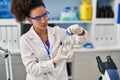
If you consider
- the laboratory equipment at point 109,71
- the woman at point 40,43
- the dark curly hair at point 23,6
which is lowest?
the laboratory equipment at point 109,71

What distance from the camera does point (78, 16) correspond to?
3016 mm

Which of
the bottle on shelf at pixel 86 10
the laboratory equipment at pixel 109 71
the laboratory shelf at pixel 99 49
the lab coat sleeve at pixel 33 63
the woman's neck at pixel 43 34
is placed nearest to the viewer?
the laboratory equipment at pixel 109 71

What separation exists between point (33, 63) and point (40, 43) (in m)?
0.16

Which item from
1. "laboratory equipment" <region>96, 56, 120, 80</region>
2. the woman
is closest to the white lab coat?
the woman

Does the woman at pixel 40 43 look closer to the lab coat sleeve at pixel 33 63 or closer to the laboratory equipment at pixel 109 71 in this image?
the lab coat sleeve at pixel 33 63

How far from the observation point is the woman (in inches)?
61.1

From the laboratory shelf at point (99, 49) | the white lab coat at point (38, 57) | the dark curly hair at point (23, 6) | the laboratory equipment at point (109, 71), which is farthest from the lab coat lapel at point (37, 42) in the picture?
the laboratory shelf at point (99, 49)

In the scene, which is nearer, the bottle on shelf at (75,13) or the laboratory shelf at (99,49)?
the laboratory shelf at (99,49)

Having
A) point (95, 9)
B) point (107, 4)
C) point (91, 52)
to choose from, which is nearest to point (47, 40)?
point (91, 52)

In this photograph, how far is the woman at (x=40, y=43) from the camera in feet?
5.09

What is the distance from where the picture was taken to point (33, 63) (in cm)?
158

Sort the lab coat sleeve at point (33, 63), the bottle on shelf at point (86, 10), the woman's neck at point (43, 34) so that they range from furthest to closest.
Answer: the bottle on shelf at point (86, 10), the woman's neck at point (43, 34), the lab coat sleeve at point (33, 63)

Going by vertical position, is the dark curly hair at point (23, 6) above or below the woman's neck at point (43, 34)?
above

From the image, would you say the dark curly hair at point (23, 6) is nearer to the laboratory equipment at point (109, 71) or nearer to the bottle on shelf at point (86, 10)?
the laboratory equipment at point (109, 71)
